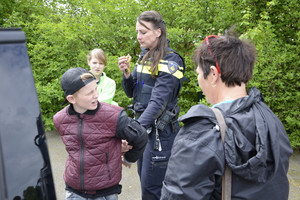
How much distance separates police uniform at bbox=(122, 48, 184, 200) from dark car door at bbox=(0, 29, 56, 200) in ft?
4.54

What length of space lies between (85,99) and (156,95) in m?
0.71

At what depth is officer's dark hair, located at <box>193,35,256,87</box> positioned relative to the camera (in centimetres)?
134

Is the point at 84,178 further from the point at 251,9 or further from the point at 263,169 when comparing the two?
the point at 251,9

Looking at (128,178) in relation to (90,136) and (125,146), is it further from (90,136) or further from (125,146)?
(90,136)

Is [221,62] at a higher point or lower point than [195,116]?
higher

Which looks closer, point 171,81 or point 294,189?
point 171,81

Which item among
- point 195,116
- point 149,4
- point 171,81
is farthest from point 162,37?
point 149,4

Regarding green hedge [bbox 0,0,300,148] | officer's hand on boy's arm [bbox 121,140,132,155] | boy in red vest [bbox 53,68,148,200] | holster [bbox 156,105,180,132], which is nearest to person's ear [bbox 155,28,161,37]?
holster [bbox 156,105,180,132]

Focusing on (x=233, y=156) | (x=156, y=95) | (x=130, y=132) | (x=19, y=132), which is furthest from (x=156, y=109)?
(x=19, y=132)

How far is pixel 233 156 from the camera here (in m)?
1.19

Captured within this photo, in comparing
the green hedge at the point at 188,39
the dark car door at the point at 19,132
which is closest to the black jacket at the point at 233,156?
the dark car door at the point at 19,132

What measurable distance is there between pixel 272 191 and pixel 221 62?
2.08ft

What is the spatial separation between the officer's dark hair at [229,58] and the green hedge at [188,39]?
116 inches

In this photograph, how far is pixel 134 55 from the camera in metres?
5.31
